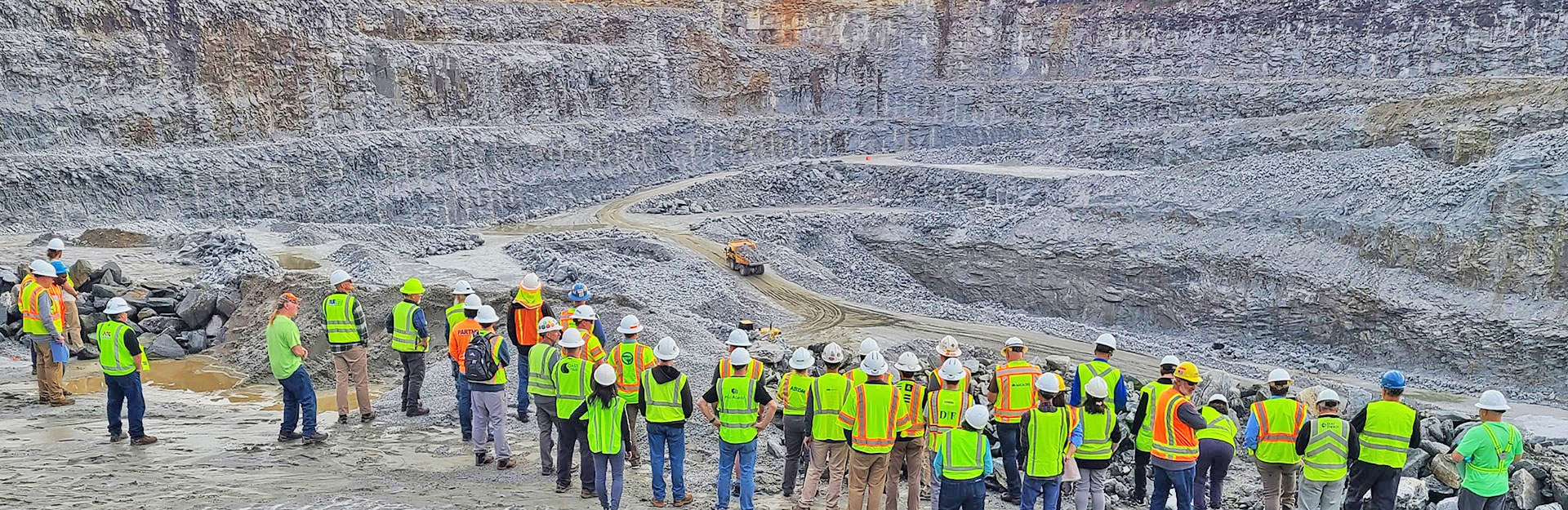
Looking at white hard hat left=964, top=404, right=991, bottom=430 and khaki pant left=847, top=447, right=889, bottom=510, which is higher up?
white hard hat left=964, top=404, right=991, bottom=430

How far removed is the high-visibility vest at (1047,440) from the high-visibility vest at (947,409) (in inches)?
18.2

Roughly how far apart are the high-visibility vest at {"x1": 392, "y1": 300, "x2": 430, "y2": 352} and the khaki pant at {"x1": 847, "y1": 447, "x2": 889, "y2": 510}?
4276 mm

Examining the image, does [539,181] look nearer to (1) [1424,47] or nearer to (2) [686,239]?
(2) [686,239]

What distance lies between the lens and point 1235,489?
9719 mm

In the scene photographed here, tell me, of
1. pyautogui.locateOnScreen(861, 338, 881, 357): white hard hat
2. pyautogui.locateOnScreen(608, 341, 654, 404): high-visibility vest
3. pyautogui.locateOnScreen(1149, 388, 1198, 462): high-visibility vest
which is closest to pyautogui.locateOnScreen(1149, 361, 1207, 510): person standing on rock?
pyautogui.locateOnScreen(1149, 388, 1198, 462): high-visibility vest

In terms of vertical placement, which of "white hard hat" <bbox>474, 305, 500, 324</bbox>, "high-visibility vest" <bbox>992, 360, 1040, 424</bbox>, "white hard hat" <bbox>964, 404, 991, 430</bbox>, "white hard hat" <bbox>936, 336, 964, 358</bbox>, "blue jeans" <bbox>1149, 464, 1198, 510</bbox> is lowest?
"blue jeans" <bbox>1149, 464, 1198, 510</bbox>

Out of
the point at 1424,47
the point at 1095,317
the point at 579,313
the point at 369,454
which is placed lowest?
the point at 1095,317

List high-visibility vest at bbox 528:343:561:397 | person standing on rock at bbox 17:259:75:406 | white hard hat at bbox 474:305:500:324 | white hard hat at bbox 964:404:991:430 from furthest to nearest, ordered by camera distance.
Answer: person standing on rock at bbox 17:259:75:406
white hard hat at bbox 474:305:500:324
high-visibility vest at bbox 528:343:561:397
white hard hat at bbox 964:404:991:430

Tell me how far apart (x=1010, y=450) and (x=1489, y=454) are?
3.17m

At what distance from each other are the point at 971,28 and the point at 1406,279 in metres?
28.1

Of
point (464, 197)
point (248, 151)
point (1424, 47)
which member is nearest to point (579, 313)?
point (248, 151)

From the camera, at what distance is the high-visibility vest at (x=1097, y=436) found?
24.7 feet

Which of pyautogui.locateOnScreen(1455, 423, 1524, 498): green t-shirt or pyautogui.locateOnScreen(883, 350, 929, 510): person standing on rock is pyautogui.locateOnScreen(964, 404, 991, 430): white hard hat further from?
pyautogui.locateOnScreen(1455, 423, 1524, 498): green t-shirt

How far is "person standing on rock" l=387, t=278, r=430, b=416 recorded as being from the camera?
9.27 meters
